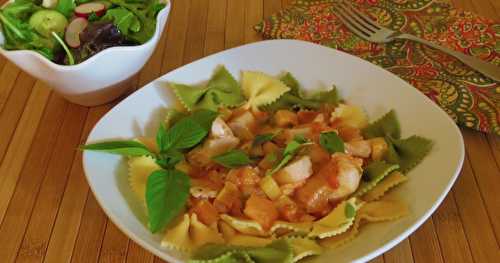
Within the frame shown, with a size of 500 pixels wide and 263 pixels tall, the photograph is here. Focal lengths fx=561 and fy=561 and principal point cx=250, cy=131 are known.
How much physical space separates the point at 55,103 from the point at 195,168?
48 centimetres

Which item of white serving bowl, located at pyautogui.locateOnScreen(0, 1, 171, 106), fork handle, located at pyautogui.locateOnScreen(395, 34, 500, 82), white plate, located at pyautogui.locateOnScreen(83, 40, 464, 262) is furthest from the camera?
fork handle, located at pyautogui.locateOnScreen(395, 34, 500, 82)

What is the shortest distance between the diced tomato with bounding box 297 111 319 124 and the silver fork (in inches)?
16.1

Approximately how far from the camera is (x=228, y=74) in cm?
122

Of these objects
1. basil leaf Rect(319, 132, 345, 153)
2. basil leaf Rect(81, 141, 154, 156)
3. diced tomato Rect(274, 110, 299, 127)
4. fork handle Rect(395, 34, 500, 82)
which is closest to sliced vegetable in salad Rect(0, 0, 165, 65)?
basil leaf Rect(81, 141, 154, 156)

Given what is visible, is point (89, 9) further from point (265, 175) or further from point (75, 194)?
point (265, 175)

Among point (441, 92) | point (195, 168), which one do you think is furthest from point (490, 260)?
point (195, 168)

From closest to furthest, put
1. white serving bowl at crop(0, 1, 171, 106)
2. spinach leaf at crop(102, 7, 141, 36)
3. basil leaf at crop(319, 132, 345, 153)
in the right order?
1. basil leaf at crop(319, 132, 345, 153)
2. white serving bowl at crop(0, 1, 171, 106)
3. spinach leaf at crop(102, 7, 141, 36)

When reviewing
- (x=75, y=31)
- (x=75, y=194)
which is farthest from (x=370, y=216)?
(x=75, y=31)

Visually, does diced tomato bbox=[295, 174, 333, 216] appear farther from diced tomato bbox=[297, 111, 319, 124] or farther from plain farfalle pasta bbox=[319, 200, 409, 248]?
diced tomato bbox=[297, 111, 319, 124]

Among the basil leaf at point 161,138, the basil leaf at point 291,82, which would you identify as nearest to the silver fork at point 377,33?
the basil leaf at point 291,82

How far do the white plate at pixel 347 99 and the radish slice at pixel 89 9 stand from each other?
22 centimetres

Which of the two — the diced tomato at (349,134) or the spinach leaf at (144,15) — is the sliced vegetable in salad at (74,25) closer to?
the spinach leaf at (144,15)

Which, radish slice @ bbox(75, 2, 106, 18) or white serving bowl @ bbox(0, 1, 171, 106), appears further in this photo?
radish slice @ bbox(75, 2, 106, 18)

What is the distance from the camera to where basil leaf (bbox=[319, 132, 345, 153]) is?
39.1 inches
